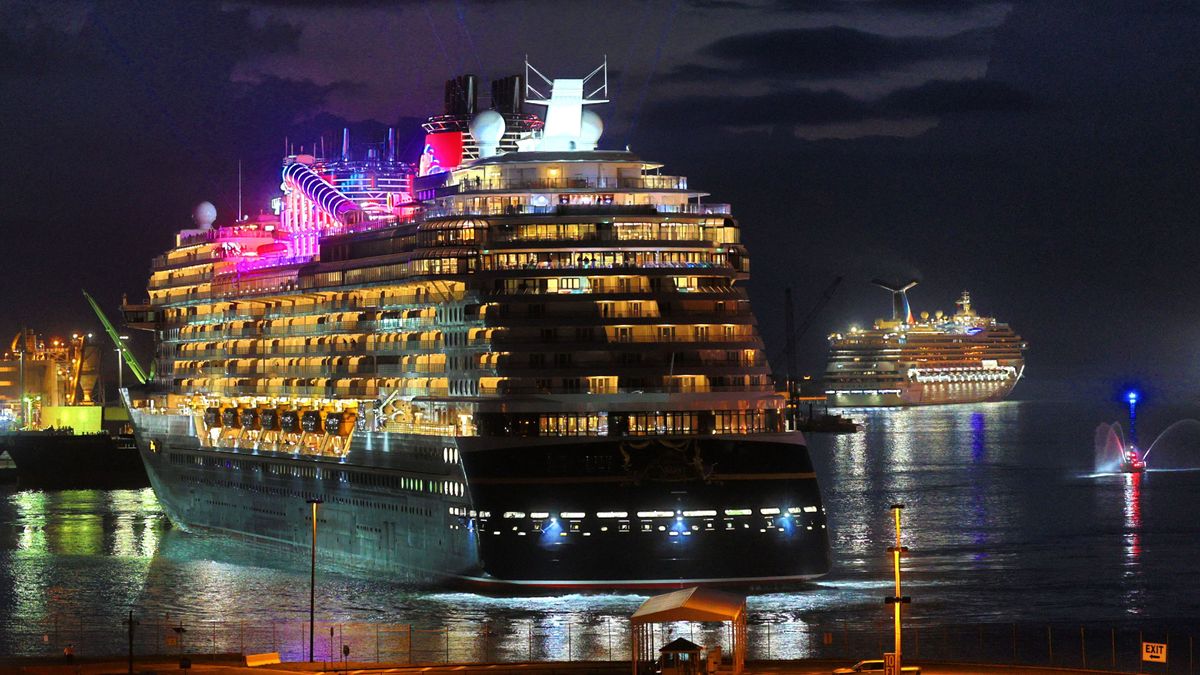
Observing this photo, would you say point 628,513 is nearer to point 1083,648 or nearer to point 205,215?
point 1083,648

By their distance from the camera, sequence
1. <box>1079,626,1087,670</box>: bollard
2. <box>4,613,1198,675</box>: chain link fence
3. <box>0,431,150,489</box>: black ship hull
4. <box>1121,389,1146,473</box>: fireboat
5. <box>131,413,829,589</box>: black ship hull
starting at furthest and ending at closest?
<box>1121,389,1146,473</box>: fireboat
<box>0,431,150,489</box>: black ship hull
<box>131,413,829,589</box>: black ship hull
<box>4,613,1198,675</box>: chain link fence
<box>1079,626,1087,670</box>: bollard

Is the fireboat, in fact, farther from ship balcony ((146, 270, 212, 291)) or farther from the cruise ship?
the cruise ship

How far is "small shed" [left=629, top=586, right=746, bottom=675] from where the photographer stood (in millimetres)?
53250

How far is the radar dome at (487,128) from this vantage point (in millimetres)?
85562

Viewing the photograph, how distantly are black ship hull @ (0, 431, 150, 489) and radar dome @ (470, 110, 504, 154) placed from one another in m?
87.6

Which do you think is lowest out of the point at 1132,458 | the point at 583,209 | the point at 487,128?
the point at 1132,458

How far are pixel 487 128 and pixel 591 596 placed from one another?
23.6m

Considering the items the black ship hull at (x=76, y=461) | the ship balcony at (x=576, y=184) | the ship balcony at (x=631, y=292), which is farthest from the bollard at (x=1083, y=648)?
the black ship hull at (x=76, y=461)

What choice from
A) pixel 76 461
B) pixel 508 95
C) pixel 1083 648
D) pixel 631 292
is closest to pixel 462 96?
pixel 508 95

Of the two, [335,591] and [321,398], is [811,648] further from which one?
[321,398]

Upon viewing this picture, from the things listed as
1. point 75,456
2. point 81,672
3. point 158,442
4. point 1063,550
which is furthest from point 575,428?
point 75,456

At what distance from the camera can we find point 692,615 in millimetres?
53844

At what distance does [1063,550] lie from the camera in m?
99.2

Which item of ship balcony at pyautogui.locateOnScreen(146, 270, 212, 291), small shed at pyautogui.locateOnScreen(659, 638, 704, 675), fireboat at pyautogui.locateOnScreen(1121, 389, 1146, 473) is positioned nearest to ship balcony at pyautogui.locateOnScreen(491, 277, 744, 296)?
small shed at pyautogui.locateOnScreen(659, 638, 704, 675)
